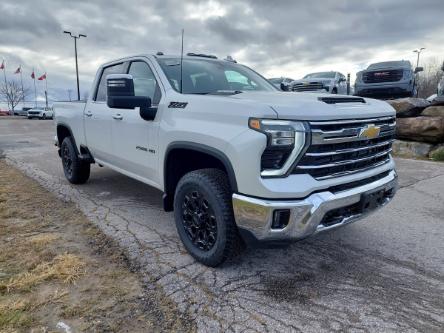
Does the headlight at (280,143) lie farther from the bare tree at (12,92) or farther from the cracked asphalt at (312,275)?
the bare tree at (12,92)

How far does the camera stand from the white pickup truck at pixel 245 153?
2643 mm

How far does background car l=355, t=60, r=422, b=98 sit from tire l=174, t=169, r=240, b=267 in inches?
444

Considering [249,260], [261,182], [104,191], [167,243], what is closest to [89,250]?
[167,243]

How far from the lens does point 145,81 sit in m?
4.17

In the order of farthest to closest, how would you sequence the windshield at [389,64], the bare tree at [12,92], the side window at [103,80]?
the bare tree at [12,92] < the windshield at [389,64] < the side window at [103,80]

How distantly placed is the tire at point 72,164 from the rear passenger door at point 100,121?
737 mm

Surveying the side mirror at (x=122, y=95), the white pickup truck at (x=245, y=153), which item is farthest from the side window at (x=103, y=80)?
the side mirror at (x=122, y=95)

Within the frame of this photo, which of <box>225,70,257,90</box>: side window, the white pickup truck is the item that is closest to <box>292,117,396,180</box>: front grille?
the white pickup truck

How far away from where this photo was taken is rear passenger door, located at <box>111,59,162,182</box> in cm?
387

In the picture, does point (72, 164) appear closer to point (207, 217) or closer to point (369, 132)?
point (207, 217)

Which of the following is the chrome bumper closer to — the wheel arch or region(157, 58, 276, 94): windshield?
the wheel arch

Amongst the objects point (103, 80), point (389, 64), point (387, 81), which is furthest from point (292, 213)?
point (389, 64)

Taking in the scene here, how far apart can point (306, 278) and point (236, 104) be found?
156 centimetres

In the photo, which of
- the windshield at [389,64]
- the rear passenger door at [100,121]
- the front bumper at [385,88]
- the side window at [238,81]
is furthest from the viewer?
the windshield at [389,64]
